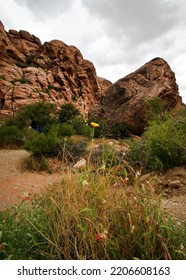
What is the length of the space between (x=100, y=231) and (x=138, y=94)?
13298mm

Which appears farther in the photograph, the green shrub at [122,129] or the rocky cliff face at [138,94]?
the rocky cliff face at [138,94]

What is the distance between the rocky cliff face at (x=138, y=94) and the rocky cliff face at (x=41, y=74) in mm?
10449

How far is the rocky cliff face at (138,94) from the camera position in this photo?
12883 millimetres

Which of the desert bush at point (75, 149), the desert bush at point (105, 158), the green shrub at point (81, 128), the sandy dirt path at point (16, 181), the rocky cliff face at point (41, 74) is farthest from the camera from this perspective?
the rocky cliff face at point (41, 74)

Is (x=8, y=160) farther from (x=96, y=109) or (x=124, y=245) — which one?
(x=96, y=109)

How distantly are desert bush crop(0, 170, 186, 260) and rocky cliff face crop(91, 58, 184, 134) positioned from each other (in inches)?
445

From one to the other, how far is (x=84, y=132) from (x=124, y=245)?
340 inches

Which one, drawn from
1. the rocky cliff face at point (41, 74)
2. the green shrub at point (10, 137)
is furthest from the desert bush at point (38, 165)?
the rocky cliff face at point (41, 74)

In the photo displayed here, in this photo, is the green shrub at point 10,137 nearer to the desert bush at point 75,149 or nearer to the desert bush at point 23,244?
the desert bush at point 75,149

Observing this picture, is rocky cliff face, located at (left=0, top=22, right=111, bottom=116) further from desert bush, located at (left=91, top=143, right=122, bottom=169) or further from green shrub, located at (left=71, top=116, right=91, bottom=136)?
desert bush, located at (left=91, top=143, right=122, bottom=169)

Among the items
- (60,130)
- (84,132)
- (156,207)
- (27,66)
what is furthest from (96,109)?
(27,66)

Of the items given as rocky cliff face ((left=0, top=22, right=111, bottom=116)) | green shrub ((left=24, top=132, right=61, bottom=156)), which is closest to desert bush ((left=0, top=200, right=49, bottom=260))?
green shrub ((left=24, top=132, right=61, bottom=156))

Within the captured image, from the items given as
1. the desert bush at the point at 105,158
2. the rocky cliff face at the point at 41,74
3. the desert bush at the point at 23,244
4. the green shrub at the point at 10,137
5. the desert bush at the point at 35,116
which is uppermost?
the rocky cliff face at the point at 41,74

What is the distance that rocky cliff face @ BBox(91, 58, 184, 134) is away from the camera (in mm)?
12883
